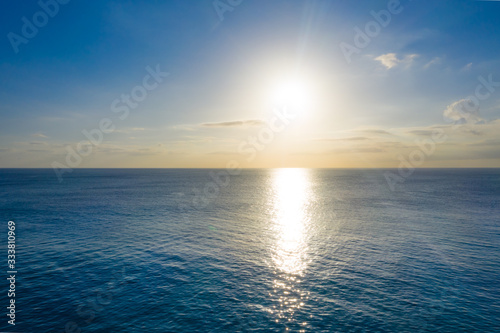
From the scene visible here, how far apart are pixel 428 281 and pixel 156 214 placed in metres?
81.6

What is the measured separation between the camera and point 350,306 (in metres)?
33.8

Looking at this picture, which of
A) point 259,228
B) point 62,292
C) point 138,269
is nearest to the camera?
point 62,292

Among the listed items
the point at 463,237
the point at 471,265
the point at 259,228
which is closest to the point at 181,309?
the point at 259,228

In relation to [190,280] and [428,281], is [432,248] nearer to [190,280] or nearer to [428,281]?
[428,281]

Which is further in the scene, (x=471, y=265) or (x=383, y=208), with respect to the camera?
(x=383, y=208)

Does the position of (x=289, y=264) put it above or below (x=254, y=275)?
above

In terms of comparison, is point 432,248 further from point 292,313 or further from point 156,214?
point 156,214

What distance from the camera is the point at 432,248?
55781mm

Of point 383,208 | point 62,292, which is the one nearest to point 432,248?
point 383,208

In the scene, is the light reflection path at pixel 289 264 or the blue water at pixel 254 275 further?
the light reflection path at pixel 289 264

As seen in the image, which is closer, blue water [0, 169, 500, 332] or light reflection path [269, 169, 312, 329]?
blue water [0, 169, 500, 332]

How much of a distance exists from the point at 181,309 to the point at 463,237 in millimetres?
70373

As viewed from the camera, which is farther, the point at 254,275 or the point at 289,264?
the point at 289,264

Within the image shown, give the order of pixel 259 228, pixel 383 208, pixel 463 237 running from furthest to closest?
1. pixel 383 208
2. pixel 259 228
3. pixel 463 237
